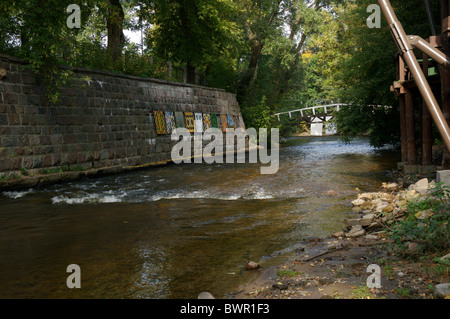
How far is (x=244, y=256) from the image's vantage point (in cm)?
555

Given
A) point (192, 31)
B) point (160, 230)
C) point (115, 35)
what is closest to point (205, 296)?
point (160, 230)

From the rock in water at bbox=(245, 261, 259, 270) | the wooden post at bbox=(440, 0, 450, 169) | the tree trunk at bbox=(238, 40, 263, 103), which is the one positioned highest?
the tree trunk at bbox=(238, 40, 263, 103)

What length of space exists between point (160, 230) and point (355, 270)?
11.8ft

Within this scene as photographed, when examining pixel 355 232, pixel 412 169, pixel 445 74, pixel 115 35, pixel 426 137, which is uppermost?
pixel 115 35

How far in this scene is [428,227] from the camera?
496cm

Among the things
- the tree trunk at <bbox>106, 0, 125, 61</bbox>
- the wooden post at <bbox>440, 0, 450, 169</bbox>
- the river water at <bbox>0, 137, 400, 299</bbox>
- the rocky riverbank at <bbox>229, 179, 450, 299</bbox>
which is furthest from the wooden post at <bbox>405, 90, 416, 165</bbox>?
the tree trunk at <bbox>106, 0, 125, 61</bbox>

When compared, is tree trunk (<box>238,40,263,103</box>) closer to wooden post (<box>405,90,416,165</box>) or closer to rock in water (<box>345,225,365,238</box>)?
wooden post (<box>405,90,416,165</box>)

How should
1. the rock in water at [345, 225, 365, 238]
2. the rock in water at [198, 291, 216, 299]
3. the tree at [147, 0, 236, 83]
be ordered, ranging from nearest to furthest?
the rock in water at [198, 291, 216, 299]
the rock in water at [345, 225, 365, 238]
the tree at [147, 0, 236, 83]

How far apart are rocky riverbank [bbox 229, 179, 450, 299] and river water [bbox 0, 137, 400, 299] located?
317 millimetres

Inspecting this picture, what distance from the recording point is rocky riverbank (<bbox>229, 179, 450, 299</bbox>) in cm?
375

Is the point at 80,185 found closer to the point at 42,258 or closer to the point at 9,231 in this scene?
the point at 9,231

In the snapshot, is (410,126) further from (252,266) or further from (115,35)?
(115,35)

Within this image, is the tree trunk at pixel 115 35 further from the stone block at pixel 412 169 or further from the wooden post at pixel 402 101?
the stone block at pixel 412 169

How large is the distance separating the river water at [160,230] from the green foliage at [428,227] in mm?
1310
